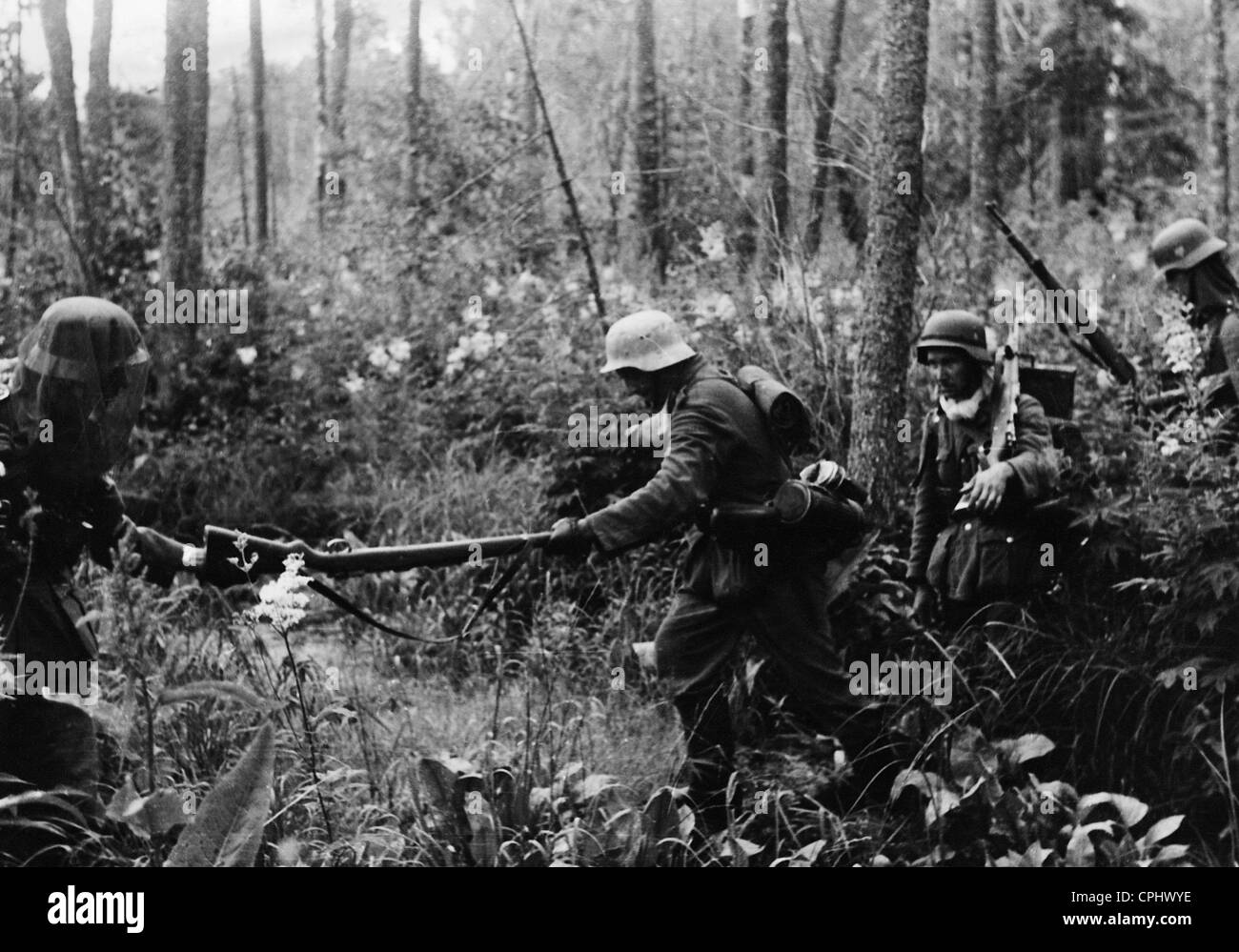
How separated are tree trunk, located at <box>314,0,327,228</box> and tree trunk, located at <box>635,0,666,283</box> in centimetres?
332

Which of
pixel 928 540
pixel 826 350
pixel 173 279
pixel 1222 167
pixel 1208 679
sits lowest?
pixel 1208 679

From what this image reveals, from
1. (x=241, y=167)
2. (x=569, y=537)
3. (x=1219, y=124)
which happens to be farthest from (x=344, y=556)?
(x=241, y=167)

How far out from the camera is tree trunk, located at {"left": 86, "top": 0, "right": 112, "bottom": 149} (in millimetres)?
10312

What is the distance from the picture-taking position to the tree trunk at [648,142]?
1115 cm

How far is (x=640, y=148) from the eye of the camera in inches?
475

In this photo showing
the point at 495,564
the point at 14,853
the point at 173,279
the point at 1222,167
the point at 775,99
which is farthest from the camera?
the point at 1222,167

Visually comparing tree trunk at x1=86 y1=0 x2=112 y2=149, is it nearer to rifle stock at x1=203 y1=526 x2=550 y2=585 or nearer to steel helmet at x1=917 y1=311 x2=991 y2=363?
rifle stock at x1=203 y1=526 x2=550 y2=585

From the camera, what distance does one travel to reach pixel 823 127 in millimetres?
11070

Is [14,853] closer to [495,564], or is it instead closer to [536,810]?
[536,810]

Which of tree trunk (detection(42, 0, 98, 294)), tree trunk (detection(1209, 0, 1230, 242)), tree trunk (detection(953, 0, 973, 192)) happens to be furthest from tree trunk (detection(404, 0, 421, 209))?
tree trunk (detection(1209, 0, 1230, 242))

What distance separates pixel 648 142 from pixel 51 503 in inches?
347

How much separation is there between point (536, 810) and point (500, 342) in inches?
183
